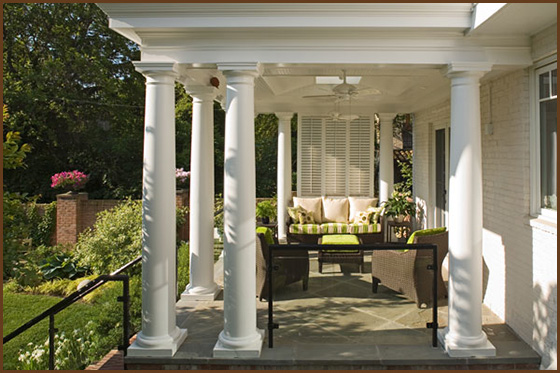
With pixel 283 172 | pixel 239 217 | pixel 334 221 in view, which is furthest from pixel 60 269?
pixel 239 217

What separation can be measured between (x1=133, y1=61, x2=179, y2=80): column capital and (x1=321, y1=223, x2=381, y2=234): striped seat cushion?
548 cm

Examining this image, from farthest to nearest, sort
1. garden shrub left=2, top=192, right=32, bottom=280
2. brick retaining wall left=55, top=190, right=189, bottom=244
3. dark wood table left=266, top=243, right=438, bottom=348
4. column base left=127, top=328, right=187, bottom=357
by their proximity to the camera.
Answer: brick retaining wall left=55, top=190, right=189, bottom=244 → dark wood table left=266, top=243, right=438, bottom=348 → column base left=127, top=328, right=187, bottom=357 → garden shrub left=2, top=192, right=32, bottom=280

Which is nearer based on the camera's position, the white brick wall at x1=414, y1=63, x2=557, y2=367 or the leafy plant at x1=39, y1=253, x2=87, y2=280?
the white brick wall at x1=414, y1=63, x2=557, y2=367

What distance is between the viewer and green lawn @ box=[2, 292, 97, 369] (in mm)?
7180

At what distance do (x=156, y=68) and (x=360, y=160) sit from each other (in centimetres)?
670

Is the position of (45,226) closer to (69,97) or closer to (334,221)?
(69,97)

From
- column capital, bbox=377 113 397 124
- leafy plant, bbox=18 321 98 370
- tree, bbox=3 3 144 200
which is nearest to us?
leafy plant, bbox=18 321 98 370

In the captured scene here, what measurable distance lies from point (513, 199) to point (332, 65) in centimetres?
249

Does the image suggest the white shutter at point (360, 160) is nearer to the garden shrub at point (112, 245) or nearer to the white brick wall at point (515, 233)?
the white brick wall at point (515, 233)

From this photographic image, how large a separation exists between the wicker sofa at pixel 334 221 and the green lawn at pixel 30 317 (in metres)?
4.01

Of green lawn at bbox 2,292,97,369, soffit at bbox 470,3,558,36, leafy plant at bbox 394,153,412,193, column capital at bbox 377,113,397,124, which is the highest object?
column capital at bbox 377,113,397,124

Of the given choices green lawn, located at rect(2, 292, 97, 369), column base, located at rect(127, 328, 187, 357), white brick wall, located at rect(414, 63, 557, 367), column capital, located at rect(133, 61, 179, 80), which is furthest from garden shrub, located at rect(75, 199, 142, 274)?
white brick wall, located at rect(414, 63, 557, 367)

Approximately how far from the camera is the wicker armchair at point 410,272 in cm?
586

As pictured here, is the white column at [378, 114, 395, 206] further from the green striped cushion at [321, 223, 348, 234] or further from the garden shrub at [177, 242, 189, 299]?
the garden shrub at [177, 242, 189, 299]
